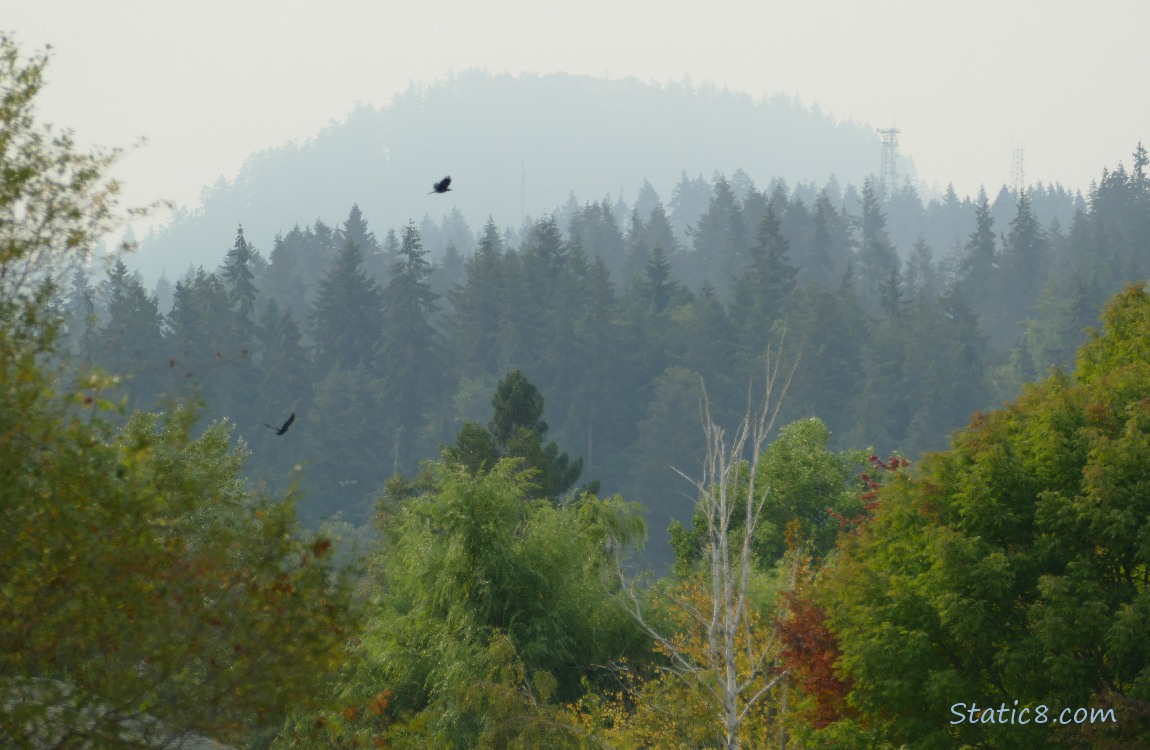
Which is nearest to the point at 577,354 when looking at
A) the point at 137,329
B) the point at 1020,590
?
the point at 137,329

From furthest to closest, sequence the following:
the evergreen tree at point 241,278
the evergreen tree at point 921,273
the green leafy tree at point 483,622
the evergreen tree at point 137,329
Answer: the evergreen tree at point 921,273 < the evergreen tree at point 241,278 < the evergreen tree at point 137,329 < the green leafy tree at point 483,622

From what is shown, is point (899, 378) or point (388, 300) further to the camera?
point (388, 300)

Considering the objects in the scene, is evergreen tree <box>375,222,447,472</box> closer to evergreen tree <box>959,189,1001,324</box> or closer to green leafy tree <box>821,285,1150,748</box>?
evergreen tree <box>959,189,1001,324</box>

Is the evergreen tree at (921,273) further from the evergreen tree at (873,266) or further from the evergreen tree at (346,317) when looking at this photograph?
the evergreen tree at (346,317)

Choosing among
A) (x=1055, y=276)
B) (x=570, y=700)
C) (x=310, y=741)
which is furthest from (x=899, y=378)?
(x=310, y=741)

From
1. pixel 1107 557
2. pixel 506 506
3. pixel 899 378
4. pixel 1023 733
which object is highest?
pixel 899 378

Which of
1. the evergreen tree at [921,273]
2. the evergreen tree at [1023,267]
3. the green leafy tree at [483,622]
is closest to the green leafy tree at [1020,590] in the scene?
the green leafy tree at [483,622]

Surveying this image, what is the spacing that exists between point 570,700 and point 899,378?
75002 millimetres

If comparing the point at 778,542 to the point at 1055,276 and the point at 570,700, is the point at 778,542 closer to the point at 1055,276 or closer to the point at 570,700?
the point at 570,700

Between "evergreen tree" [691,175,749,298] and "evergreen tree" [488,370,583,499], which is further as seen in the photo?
"evergreen tree" [691,175,749,298]

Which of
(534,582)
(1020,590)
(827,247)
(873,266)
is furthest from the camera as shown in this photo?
(827,247)

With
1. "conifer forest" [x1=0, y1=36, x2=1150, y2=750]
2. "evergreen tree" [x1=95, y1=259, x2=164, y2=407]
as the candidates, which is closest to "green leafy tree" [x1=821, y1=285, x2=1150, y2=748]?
"conifer forest" [x1=0, y1=36, x2=1150, y2=750]

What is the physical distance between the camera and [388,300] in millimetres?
107562

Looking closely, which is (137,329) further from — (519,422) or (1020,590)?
(1020,590)
